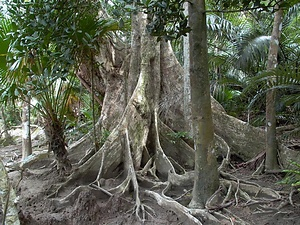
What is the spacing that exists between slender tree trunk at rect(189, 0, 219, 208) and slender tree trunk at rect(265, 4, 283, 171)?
1.32 metres

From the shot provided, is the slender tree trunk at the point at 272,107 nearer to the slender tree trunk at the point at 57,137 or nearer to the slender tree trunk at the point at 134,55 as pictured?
the slender tree trunk at the point at 134,55

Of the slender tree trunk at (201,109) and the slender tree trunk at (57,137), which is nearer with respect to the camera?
the slender tree trunk at (201,109)

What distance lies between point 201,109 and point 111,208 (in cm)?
173

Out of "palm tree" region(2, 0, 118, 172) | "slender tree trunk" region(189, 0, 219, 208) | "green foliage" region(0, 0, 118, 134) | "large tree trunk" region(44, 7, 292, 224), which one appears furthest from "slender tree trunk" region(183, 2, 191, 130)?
"slender tree trunk" region(189, 0, 219, 208)

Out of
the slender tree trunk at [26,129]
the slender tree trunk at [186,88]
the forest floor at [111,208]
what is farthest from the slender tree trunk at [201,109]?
the slender tree trunk at [26,129]

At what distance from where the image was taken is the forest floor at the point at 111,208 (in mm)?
3536

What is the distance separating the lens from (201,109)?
11.5 feet

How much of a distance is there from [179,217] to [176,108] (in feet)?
8.54

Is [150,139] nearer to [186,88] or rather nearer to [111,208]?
[186,88]

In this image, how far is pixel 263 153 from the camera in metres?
5.04

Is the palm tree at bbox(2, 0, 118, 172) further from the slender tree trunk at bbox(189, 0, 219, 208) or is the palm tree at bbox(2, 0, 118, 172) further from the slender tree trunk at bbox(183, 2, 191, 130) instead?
the slender tree trunk at bbox(183, 2, 191, 130)

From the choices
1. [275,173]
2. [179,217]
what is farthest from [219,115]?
[179,217]

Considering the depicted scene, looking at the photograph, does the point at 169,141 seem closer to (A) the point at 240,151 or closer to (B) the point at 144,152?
(B) the point at 144,152

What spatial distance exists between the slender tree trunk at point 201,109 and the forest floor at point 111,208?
313 mm
